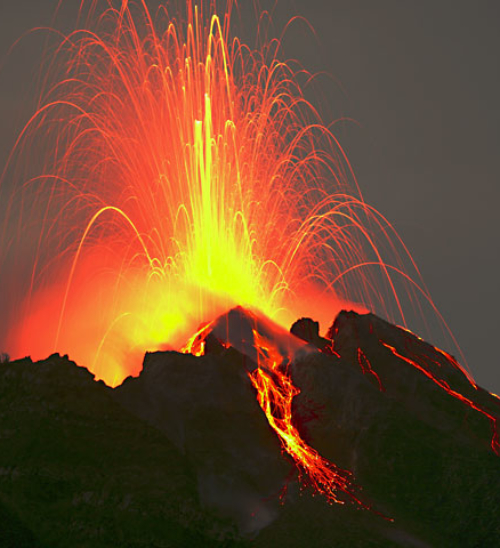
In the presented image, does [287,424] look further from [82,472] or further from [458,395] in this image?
Result: [458,395]

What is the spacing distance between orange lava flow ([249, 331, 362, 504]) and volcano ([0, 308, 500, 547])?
29 cm

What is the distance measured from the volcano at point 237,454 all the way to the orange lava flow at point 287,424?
29 centimetres

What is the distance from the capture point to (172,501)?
2665 inches

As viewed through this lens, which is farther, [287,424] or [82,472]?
[287,424]

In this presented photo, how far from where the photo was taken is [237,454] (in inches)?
2975

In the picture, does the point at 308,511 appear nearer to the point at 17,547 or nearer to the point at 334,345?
the point at 17,547

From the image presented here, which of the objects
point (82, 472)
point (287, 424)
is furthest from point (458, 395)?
point (82, 472)

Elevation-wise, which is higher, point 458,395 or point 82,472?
point 82,472

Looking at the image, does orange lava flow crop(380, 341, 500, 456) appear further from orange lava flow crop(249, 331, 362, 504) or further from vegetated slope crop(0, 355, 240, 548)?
vegetated slope crop(0, 355, 240, 548)

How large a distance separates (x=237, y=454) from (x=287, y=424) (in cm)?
1082

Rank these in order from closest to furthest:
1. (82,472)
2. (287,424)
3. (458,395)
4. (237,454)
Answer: (82,472) < (237,454) < (287,424) < (458,395)

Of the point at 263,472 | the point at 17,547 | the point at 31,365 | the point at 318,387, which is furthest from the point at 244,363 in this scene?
the point at 17,547

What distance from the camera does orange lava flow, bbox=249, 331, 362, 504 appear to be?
75.4 meters

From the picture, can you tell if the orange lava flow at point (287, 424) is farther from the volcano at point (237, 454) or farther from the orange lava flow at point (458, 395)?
the orange lava flow at point (458, 395)
